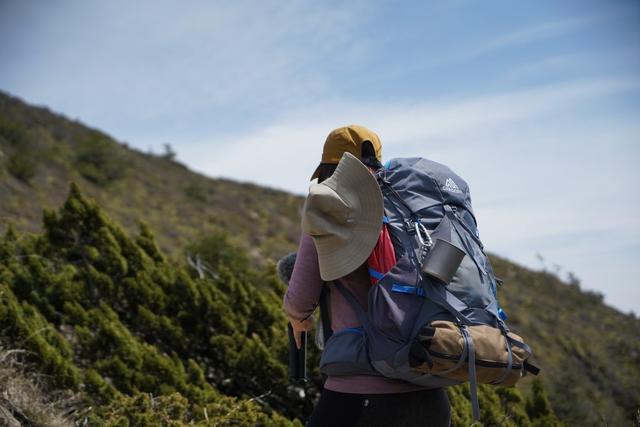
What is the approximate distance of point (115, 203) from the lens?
2283 cm

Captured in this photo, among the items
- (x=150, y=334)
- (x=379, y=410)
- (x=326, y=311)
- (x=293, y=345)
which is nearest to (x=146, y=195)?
(x=150, y=334)

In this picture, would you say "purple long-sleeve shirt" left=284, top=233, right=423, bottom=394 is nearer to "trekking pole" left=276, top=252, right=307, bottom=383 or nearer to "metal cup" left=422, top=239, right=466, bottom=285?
"metal cup" left=422, top=239, right=466, bottom=285

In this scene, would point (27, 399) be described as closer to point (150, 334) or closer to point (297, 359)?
point (150, 334)

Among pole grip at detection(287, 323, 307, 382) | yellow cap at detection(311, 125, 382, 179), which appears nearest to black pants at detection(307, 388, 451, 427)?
pole grip at detection(287, 323, 307, 382)

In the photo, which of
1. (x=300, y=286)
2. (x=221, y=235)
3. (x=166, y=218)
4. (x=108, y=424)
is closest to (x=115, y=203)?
(x=166, y=218)

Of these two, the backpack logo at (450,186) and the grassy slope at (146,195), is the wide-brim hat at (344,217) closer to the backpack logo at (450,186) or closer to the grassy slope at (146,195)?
the backpack logo at (450,186)

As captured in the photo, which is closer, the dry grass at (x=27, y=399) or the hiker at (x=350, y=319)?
the hiker at (x=350, y=319)

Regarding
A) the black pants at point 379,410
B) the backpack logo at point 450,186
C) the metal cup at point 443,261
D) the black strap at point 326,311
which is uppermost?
the backpack logo at point 450,186

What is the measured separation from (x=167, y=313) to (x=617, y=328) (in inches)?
986

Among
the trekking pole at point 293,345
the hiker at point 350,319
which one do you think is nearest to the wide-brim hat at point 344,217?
the hiker at point 350,319

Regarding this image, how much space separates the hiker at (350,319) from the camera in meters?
2.20

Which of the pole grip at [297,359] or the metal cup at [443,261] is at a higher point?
the metal cup at [443,261]

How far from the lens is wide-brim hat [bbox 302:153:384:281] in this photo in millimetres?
2199

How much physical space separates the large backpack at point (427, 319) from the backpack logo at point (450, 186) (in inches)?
1.8
